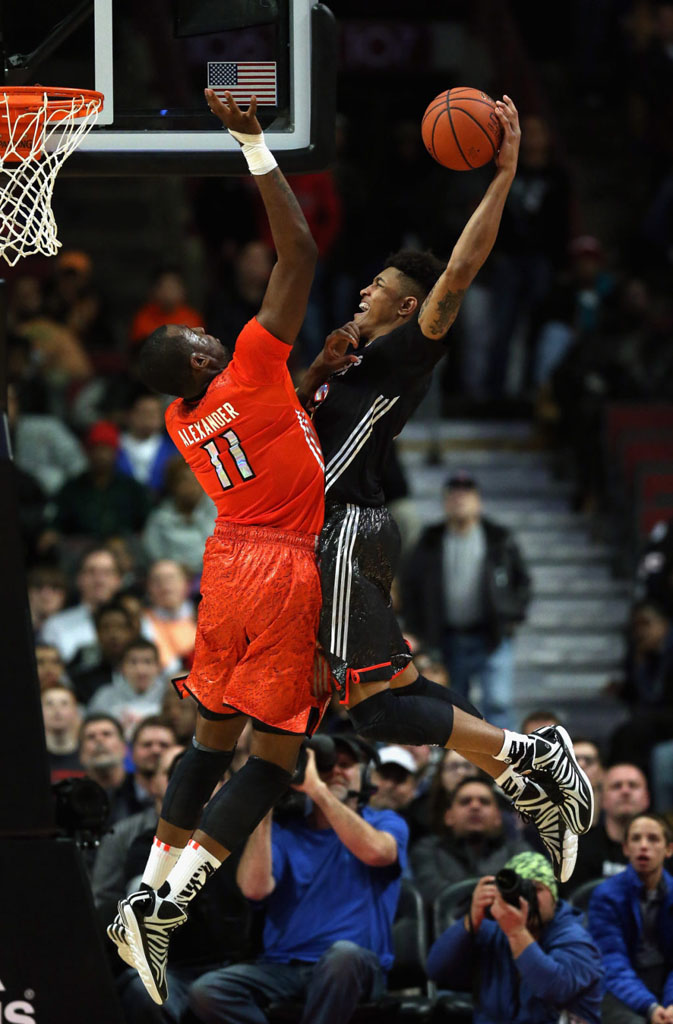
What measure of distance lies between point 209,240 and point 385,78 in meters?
4.46

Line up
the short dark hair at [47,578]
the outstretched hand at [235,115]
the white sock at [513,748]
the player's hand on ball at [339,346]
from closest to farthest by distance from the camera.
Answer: the outstretched hand at [235,115] < the player's hand on ball at [339,346] < the white sock at [513,748] < the short dark hair at [47,578]

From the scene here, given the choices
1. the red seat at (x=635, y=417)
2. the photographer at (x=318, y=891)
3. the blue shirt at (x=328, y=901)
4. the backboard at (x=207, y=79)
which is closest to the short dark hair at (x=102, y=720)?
the photographer at (x=318, y=891)

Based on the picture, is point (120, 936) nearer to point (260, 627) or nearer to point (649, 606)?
point (260, 627)

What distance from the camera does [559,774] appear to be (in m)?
6.52

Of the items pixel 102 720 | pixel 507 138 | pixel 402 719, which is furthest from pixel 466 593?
pixel 507 138

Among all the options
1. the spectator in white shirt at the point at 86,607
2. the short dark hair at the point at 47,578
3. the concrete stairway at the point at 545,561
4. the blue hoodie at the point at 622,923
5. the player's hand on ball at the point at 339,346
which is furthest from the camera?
the concrete stairway at the point at 545,561

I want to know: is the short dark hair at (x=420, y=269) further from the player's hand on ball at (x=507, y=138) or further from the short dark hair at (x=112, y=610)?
the short dark hair at (x=112, y=610)

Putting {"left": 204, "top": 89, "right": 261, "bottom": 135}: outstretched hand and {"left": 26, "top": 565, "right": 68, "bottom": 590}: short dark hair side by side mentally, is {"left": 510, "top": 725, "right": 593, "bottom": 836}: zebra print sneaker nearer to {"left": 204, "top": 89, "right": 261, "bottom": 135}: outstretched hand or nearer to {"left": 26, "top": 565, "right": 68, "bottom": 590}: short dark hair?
{"left": 204, "top": 89, "right": 261, "bottom": 135}: outstretched hand

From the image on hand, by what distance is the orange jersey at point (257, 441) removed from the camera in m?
6.14

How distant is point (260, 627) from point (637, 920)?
2697mm

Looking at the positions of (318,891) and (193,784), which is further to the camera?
(318,891)

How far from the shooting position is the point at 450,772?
9.30 m

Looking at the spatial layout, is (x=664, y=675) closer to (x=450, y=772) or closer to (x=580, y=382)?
(x=450, y=772)

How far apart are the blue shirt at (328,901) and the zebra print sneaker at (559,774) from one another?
147 cm
